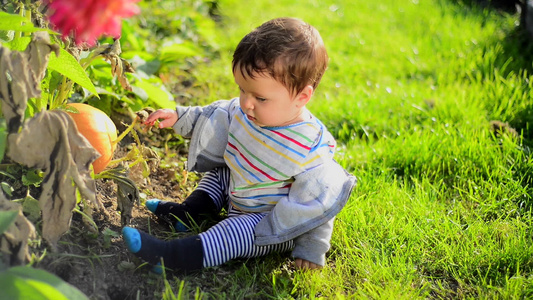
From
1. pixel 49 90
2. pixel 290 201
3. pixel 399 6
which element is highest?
pixel 49 90

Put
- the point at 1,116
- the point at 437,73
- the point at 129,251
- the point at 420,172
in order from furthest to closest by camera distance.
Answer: the point at 437,73
the point at 420,172
the point at 129,251
the point at 1,116

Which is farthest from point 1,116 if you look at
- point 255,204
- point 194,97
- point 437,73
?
point 437,73

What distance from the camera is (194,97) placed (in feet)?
11.3

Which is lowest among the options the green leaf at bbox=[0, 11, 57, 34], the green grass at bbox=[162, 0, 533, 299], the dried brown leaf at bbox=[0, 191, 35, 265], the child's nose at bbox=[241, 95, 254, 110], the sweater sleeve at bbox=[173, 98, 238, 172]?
the green grass at bbox=[162, 0, 533, 299]

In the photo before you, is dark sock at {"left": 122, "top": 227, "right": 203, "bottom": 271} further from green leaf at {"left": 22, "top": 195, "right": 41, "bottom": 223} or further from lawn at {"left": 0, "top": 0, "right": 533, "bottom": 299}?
green leaf at {"left": 22, "top": 195, "right": 41, "bottom": 223}

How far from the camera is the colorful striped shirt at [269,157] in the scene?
2.17 meters

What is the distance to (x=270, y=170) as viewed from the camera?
220cm

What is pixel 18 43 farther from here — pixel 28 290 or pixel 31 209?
pixel 28 290

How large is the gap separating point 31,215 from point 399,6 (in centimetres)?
436

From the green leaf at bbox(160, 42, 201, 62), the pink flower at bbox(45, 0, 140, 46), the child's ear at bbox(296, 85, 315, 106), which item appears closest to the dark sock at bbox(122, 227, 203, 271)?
the child's ear at bbox(296, 85, 315, 106)

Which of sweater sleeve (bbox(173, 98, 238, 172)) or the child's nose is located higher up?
the child's nose

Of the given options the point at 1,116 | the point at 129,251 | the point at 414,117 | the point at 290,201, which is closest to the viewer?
the point at 1,116

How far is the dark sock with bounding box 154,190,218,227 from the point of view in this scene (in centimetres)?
231

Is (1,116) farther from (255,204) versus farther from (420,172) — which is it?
(420,172)
